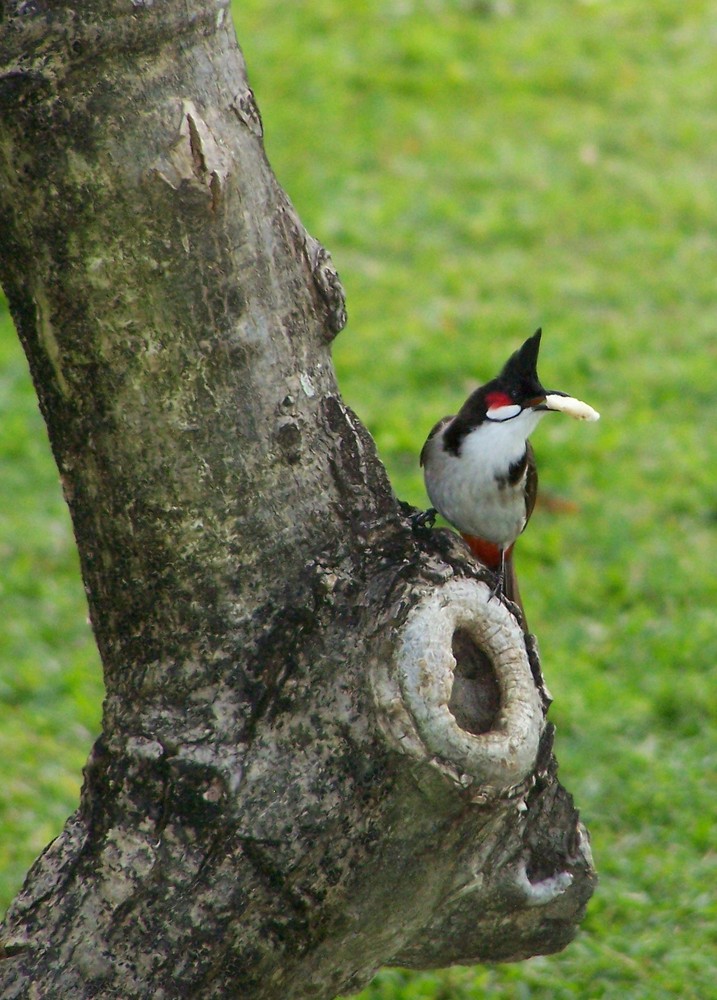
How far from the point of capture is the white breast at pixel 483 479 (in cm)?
299

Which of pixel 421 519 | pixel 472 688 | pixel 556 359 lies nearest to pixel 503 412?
pixel 421 519

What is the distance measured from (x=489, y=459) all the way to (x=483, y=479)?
0.05 m

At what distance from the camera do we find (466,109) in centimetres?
771

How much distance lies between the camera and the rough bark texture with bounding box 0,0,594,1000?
6.10 ft

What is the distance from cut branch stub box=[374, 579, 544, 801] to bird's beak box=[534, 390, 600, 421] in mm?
454

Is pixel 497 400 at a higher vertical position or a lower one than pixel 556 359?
lower

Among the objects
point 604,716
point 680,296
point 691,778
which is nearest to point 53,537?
point 604,716

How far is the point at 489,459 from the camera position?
2.99 metres

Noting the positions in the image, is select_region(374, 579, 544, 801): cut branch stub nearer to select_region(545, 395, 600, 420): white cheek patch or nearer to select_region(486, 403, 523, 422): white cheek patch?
select_region(545, 395, 600, 420): white cheek patch

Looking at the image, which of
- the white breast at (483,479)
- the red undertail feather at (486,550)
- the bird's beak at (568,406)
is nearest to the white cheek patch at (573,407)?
the bird's beak at (568,406)

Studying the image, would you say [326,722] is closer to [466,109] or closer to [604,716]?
[604,716]

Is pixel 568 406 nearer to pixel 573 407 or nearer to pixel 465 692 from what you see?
pixel 573 407

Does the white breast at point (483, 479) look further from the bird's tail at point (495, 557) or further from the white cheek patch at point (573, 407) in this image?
the white cheek patch at point (573, 407)

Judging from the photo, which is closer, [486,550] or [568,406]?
[568,406]
